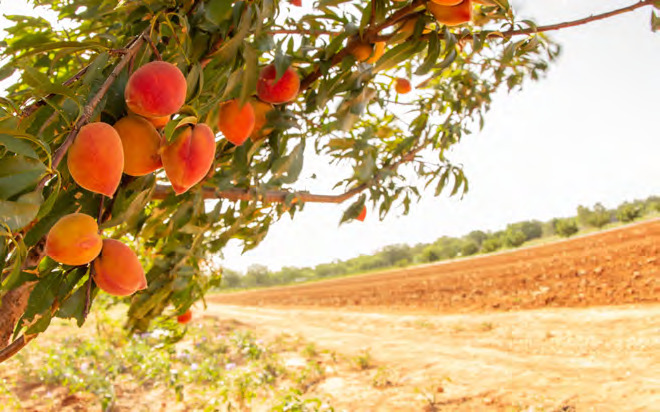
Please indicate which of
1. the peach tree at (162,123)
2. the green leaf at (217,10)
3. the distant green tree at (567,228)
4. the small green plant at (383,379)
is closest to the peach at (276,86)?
the peach tree at (162,123)

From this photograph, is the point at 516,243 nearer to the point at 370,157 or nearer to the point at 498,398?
the point at 498,398

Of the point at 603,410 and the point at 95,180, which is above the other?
the point at 95,180

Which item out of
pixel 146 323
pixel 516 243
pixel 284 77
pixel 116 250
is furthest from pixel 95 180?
Result: pixel 516 243

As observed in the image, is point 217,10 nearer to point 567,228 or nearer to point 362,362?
point 362,362

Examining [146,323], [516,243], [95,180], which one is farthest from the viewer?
[516,243]

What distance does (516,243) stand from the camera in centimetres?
2016

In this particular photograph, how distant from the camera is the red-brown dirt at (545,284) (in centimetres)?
618

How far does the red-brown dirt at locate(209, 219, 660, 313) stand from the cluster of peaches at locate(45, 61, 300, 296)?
20.9ft

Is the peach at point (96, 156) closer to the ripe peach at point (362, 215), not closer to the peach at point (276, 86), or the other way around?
the peach at point (276, 86)

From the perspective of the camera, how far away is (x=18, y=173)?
16.4 inches

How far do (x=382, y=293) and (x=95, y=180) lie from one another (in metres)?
10.3

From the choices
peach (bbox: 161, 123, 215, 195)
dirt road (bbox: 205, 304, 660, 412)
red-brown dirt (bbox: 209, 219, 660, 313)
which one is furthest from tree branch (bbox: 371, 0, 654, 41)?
red-brown dirt (bbox: 209, 219, 660, 313)

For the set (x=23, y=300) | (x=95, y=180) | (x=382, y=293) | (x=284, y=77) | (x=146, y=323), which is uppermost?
(x=284, y=77)

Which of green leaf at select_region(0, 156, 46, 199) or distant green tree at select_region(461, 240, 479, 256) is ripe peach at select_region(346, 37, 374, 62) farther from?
distant green tree at select_region(461, 240, 479, 256)
